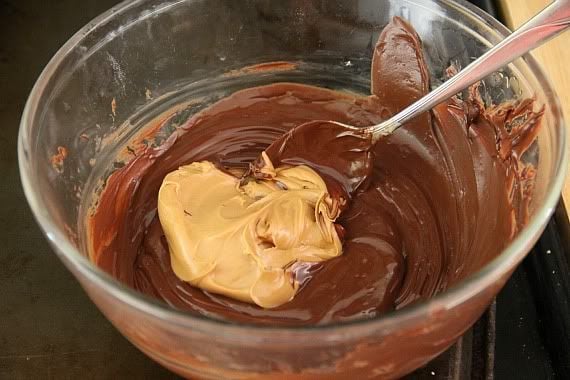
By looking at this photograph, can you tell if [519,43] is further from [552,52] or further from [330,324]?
[330,324]

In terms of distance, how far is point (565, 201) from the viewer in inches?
44.1

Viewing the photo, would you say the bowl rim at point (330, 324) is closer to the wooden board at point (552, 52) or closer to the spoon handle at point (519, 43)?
the spoon handle at point (519, 43)

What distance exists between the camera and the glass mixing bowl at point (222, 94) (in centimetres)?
73

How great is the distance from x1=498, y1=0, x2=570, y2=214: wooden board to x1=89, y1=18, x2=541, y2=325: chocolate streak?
9.0 inches

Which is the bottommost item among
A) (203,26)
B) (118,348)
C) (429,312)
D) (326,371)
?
(118,348)

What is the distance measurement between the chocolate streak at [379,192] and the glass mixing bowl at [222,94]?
0.04 metres

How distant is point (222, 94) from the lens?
4.21ft

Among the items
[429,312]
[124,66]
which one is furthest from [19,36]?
[429,312]

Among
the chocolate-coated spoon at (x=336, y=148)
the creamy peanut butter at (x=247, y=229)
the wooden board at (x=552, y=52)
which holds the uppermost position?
the wooden board at (x=552, y=52)

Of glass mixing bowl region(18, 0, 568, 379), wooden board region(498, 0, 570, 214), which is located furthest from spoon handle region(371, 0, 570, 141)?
wooden board region(498, 0, 570, 214)

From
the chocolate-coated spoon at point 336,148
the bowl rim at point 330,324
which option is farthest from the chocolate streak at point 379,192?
the bowl rim at point 330,324

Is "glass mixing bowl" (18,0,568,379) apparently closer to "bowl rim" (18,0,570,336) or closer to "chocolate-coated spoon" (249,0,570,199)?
"bowl rim" (18,0,570,336)

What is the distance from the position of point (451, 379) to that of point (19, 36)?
3.86ft

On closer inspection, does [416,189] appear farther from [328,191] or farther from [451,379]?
[451,379]
